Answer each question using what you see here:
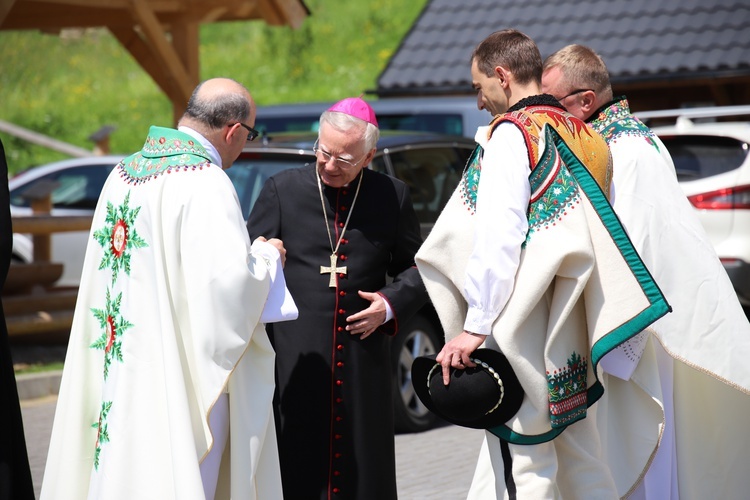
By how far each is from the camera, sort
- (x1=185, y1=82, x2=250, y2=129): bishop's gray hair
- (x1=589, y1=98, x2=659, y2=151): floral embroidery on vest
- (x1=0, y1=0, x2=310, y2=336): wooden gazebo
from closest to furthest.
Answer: (x1=185, y1=82, x2=250, y2=129): bishop's gray hair, (x1=589, y1=98, x2=659, y2=151): floral embroidery on vest, (x1=0, y1=0, x2=310, y2=336): wooden gazebo

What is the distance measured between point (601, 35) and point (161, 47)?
8.40 metres

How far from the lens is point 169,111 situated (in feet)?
90.2

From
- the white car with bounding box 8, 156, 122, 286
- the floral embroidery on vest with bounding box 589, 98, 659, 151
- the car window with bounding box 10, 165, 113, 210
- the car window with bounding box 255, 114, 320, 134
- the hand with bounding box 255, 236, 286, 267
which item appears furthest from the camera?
the car window with bounding box 255, 114, 320, 134

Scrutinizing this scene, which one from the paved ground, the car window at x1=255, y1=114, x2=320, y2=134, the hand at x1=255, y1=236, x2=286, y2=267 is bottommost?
the paved ground

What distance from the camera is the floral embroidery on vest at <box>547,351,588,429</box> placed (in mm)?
3643

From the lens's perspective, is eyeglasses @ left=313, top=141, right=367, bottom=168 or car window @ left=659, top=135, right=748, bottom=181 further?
car window @ left=659, top=135, right=748, bottom=181

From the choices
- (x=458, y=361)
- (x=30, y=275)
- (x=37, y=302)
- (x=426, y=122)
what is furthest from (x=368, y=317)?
(x=426, y=122)

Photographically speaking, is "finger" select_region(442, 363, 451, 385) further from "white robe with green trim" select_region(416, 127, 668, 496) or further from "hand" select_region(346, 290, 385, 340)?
"hand" select_region(346, 290, 385, 340)

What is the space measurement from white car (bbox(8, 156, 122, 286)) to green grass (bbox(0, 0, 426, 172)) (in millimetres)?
12152

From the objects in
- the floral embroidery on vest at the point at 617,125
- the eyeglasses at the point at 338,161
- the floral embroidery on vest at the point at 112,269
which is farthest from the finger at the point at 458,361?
the floral embroidery on vest at the point at 617,125

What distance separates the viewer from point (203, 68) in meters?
29.6

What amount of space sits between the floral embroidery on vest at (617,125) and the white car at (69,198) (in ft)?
28.3

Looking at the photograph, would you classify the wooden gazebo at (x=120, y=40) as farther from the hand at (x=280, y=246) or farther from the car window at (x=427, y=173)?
the hand at (x=280, y=246)

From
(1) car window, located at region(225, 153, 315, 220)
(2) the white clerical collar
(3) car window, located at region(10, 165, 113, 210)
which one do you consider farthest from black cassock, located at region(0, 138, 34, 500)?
(3) car window, located at region(10, 165, 113, 210)
